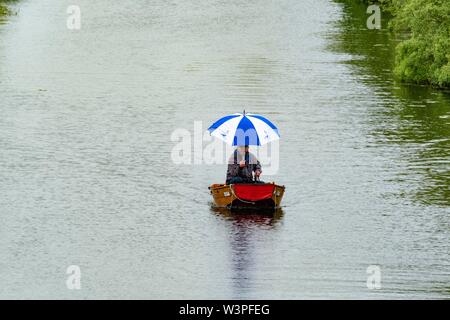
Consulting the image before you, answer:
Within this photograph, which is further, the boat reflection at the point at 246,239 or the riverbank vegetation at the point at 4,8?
the riverbank vegetation at the point at 4,8

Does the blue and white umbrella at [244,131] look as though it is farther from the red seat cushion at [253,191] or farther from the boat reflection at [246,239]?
the boat reflection at [246,239]

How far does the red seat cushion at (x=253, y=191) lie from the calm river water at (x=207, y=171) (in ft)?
2.65

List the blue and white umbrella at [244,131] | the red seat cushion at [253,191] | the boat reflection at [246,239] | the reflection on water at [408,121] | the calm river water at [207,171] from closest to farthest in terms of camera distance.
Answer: the boat reflection at [246,239]
the calm river water at [207,171]
the red seat cushion at [253,191]
the blue and white umbrella at [244,131]
the reflection on water at [408,121]

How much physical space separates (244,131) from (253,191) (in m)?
2.11

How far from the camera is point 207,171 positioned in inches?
2164

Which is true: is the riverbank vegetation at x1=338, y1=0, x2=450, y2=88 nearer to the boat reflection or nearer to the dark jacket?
the boat reflection

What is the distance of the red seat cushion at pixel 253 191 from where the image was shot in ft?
153

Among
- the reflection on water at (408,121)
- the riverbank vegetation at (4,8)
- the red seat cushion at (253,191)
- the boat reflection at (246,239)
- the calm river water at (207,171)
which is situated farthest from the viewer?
the riverbank vegetation at (4,8)

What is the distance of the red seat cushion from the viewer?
46.6 m

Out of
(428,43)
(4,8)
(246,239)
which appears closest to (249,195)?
(246,239)

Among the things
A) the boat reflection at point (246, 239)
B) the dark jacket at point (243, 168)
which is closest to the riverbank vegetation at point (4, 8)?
the boat reflection at point (246, 239)

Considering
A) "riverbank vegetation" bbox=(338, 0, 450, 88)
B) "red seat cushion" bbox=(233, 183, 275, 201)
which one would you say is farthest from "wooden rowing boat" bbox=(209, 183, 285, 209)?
"riverbank vegetation" bbox=(338, 0, 450, 88)

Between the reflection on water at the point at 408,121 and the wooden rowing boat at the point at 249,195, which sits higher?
the reflection on water at the point at 408,121
